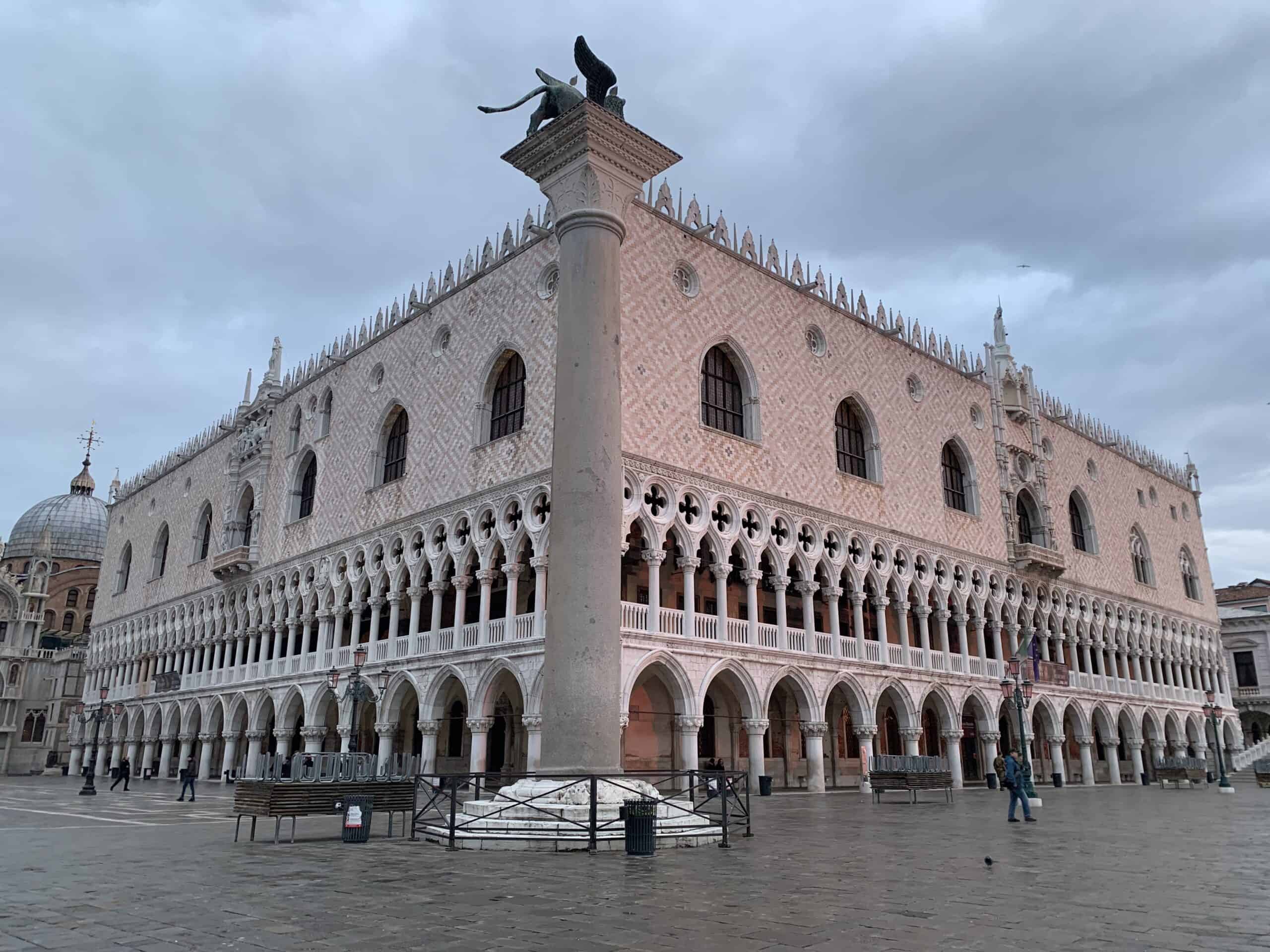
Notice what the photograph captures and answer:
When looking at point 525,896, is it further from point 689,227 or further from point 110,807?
point 689,227

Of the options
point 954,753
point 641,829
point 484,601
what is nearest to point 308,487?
point 484,601

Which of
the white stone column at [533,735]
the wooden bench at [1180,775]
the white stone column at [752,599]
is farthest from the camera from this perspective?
the wooden bench at [1180,775]

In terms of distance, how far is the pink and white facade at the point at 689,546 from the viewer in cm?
2283

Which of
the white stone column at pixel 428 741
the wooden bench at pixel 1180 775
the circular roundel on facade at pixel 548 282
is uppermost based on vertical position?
the circular roundel on facade at pixel 548 282

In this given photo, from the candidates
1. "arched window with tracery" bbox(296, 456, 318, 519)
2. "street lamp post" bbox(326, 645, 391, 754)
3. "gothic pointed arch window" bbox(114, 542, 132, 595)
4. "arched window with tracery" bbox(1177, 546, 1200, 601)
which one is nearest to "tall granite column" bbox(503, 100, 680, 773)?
"street lamp post" bbox(326, 645, 391, 754)

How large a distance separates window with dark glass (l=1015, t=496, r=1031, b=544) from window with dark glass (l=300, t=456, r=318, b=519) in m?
25.3

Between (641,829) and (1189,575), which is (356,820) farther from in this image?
(1189,575)

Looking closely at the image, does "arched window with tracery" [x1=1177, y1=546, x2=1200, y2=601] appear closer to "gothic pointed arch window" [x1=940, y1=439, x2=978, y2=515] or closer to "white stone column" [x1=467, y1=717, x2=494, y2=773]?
"gothic pointed arch window" [x1=940, y1=439, x2=978, y2=515]

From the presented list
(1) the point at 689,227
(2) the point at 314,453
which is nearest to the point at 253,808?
(1) the point at 689,227

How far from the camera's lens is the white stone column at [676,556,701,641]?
71.8 feet

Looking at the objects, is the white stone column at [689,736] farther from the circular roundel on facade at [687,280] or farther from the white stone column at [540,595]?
the circular roundel on facade at [687,280]

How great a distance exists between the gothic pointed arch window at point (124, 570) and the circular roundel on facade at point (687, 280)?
34.9 meters

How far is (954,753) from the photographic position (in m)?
28.4

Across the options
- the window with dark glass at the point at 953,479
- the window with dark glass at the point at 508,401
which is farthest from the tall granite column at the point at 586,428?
the window with dark glass at the point at 953,479
